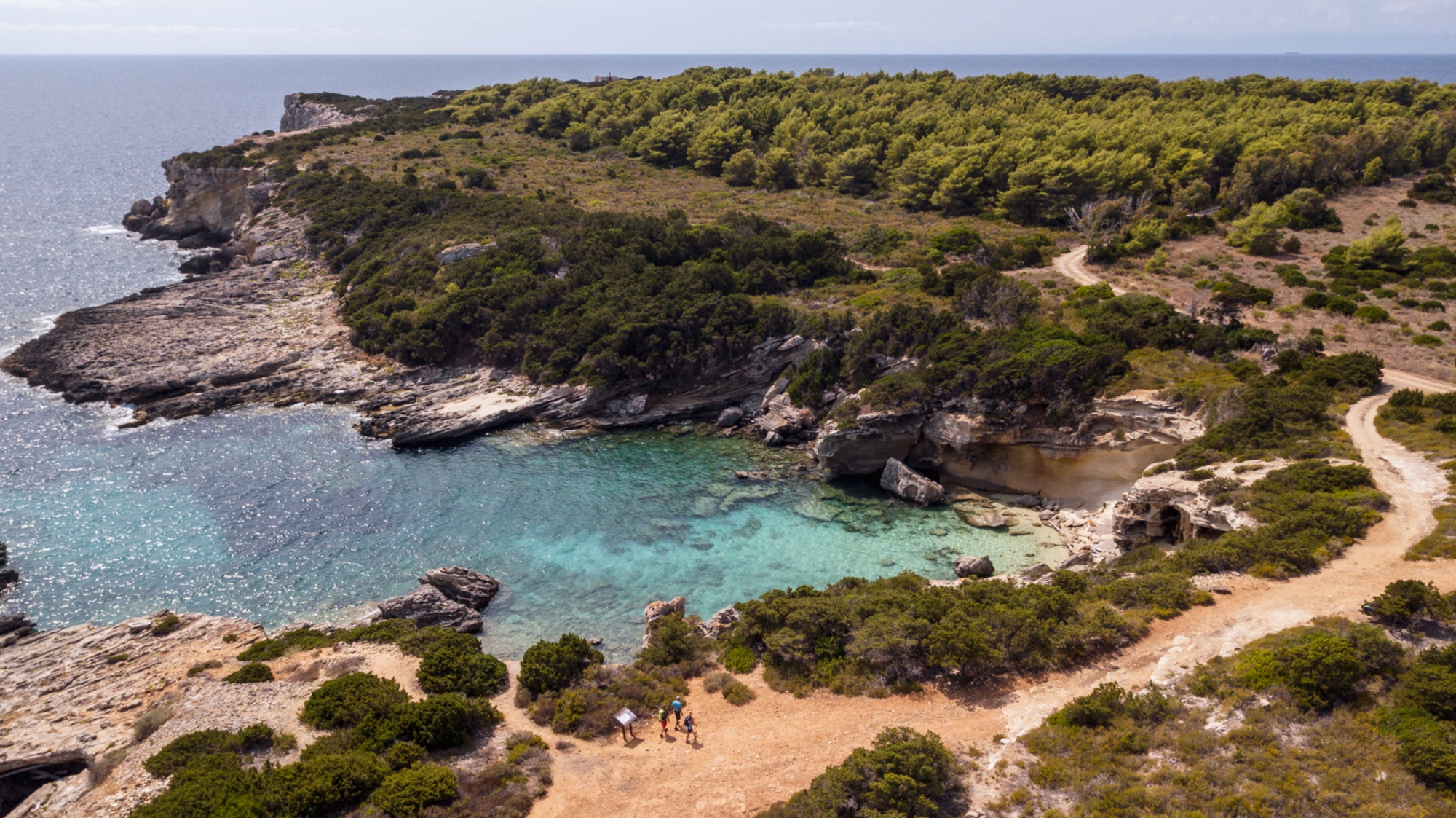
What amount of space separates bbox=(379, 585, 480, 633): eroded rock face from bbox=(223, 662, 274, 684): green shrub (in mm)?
5606

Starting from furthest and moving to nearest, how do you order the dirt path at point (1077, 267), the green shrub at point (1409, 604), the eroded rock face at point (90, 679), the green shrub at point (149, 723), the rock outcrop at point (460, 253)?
1. the rock outcrop at point (460, 253)
2. the dirt path at point (1077, 267)
3. the eroded rock face at point (90, 679)
4. the green shrub at point (149, 723)
5. the green shrub at point (1409, 604)

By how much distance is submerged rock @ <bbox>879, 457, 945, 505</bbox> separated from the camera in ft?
133

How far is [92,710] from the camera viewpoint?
24438 millimetres

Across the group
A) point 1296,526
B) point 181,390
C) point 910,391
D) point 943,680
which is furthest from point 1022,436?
point 181,390

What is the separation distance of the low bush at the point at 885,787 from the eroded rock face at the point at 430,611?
56.5 feet

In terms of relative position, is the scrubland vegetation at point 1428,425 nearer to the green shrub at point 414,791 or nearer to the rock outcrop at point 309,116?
the green shrub at point 414,791

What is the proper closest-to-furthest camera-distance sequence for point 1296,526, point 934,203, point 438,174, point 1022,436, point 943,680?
point 943,680, point 1296,526, point 1022,436, point 934,203, point 438,174

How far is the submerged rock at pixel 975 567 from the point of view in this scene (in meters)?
33.7

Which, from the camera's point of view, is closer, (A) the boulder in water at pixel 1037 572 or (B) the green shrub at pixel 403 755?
(B) the green shrub at pixel 403 755

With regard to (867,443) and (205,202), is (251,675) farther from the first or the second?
(205,202)

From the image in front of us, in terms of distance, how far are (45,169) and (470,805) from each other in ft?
465

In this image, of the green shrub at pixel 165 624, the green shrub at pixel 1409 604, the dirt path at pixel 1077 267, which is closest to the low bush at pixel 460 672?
the green shrub at pixel 165 624

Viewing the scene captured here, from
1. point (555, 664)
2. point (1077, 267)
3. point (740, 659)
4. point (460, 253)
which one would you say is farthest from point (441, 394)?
point (1077, 267)

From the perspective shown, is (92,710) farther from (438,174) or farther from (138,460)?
(438,174)
